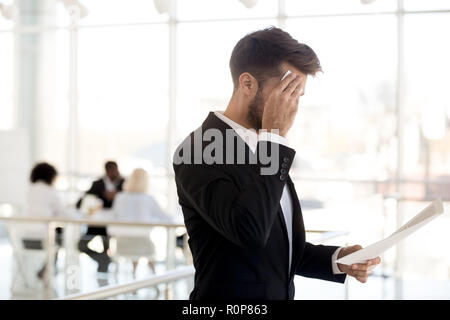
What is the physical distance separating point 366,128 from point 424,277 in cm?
162

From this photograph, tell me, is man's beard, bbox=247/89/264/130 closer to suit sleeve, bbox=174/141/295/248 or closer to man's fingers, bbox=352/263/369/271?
suit sleeve, bbox=174/141/295/248

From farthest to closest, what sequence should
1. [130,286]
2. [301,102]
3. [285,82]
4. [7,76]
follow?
1. [7,76]
2. [301,102]
3. [130,286]
4. [285,82]

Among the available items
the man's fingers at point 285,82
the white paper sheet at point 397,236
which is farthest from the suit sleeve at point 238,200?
the white paper sheet at point 397,236

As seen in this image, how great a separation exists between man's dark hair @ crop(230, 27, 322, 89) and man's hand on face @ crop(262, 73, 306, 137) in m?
0.04

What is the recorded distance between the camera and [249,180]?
1263 millimetres

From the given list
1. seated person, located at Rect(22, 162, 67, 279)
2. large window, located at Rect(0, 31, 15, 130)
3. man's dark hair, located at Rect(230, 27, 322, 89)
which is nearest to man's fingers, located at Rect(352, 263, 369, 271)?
man's dark hair, located at Rect(230, 27, 322, 89)

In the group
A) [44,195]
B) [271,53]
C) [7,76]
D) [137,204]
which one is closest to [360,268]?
[271,53]

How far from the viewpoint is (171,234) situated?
5.02m

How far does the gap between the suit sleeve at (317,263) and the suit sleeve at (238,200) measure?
26cm

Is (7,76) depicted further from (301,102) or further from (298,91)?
(298,91)

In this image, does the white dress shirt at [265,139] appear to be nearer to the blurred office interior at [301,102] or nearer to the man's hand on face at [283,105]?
the man's hand on face at [283,105]

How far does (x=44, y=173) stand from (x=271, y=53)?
17.4ft

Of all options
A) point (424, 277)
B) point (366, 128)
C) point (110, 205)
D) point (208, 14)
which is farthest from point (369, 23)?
point (110, 205)
